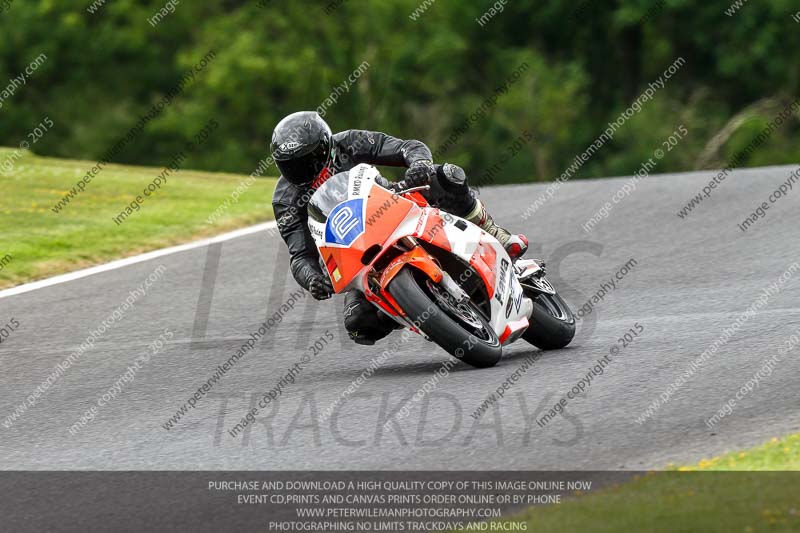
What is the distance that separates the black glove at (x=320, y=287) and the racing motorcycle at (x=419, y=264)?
6cm

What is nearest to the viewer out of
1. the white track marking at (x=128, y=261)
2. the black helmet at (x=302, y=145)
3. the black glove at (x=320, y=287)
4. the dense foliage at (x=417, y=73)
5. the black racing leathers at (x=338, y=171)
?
the black glove at (x=320, y=287)

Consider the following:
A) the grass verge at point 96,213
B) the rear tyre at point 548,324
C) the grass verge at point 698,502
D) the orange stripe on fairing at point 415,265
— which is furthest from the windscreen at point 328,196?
the grass verge at point 96,213

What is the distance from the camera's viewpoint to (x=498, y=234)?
8656 mm

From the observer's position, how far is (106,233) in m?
14.8

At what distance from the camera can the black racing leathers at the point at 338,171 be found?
27.2ft

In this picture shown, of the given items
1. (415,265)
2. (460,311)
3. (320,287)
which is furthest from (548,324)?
(320,287)

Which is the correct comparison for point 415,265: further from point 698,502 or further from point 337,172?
point 698,502

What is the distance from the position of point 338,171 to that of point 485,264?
1183mm

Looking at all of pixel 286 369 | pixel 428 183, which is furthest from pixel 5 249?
pixel 428 183

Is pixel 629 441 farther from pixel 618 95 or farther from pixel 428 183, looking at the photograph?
pixel 618 95

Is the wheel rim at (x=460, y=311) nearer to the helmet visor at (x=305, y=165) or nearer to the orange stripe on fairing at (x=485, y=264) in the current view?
the orange stripe on fairing at (x=485, y=264)

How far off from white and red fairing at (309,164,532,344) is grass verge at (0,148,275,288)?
5698mm

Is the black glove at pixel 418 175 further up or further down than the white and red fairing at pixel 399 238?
further up

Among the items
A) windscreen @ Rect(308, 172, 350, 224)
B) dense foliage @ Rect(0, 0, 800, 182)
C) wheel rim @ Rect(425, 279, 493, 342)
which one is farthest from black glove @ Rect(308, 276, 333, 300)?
dense foliage @ Rect(0, 0, 800, 182)
